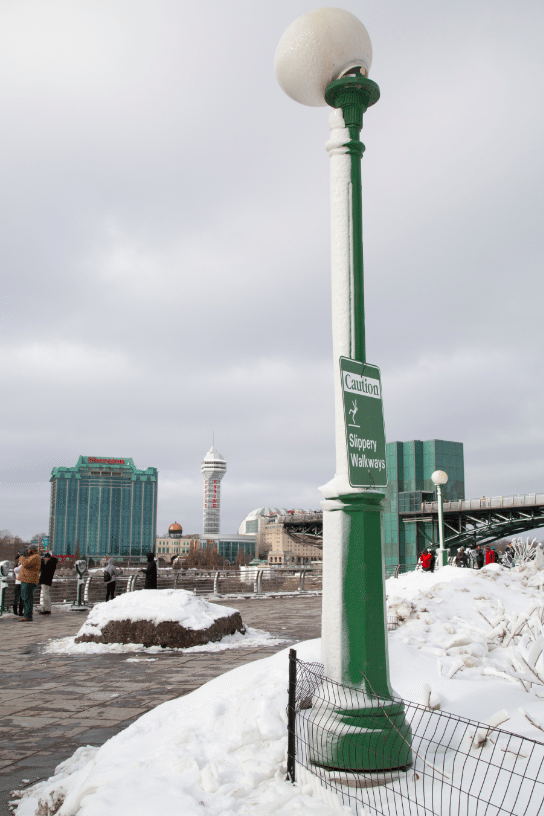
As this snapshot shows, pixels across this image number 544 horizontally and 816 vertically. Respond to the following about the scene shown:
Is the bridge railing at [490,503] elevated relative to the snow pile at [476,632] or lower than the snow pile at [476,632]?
elevated

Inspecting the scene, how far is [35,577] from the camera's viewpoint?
13.4 m

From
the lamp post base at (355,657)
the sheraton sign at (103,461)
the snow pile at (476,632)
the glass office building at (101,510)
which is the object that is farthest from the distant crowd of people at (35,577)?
the sheraton sign at (103,461)

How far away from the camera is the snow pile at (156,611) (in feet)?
31.0

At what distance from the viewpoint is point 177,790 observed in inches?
122

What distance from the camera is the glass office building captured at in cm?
16975

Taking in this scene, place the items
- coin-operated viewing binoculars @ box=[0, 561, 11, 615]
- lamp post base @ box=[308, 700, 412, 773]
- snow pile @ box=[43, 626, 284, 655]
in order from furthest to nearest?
coin-operated viewing binoculars @ box=[0, 561, 11, 615]
snow pile @ box=[43, 626, 284, 655]
lamp post base @ box=[308, 700, 412, 773]

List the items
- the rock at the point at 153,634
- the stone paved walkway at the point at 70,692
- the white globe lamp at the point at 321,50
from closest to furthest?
the white globe lamp at the point at 321,50
the stone paved walkway at the point at 70,692
the rock at the point at 153,634

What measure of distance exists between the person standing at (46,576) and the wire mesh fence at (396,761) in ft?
39.7

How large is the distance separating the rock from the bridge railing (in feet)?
161

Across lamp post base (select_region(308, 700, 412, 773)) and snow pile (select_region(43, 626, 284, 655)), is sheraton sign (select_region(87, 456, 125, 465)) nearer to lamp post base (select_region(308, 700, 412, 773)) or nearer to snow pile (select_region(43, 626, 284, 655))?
snow pile (select_region(43, 626, 284, 655))

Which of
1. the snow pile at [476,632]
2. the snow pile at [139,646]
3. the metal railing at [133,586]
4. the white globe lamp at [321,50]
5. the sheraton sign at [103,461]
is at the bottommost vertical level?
the metal railing at [133,586]

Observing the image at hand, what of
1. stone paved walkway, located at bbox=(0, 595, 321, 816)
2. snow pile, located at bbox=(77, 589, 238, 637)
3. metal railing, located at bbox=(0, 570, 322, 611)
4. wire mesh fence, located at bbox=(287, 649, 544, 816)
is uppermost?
wire mesh fence, located at bbox=(287, 649, 544, 816)

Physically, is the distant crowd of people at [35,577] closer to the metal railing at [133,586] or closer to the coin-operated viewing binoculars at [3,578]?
the coin-operated viewing binoculars at [3,578]

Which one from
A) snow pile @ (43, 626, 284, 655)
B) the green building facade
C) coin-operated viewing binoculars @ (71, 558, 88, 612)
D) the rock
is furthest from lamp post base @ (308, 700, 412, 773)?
the green building facade
